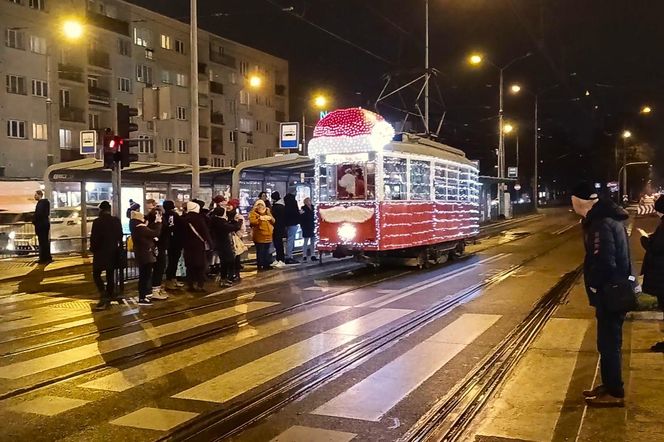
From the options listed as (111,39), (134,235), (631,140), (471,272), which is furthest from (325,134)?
(631,140)

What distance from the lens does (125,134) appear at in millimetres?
13977

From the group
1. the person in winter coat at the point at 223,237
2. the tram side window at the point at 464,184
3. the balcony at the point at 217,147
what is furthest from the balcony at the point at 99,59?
the person in winter coat at the point at 223,237

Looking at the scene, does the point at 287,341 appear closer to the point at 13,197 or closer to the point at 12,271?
the point at 12,271

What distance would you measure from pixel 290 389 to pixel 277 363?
3.46 feet

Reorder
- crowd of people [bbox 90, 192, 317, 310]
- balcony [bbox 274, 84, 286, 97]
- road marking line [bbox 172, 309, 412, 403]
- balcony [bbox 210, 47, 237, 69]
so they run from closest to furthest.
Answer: road marking line [bbox 172, 309, 412, 403]
crowd of people [bbox 90, 192, 317, 310]
balcony [bbox 210, 47, 237, 69]
balcony [bbox 274, 84, 286, 97]

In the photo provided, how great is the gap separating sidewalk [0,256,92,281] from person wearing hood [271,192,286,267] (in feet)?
17.0

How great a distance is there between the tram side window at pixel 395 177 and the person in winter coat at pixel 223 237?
11.8 feet

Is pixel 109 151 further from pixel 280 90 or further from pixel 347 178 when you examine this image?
pixel 280 90

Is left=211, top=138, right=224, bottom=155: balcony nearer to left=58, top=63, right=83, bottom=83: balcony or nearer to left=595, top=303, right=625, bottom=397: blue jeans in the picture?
left=58, top=63, right=83, bottom=83: balcony

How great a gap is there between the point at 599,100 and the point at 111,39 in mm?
34093

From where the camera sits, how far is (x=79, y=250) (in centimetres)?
2234

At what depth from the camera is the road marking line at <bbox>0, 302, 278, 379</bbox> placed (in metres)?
7.74

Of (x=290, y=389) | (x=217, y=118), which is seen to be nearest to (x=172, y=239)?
(x=290, y=389)

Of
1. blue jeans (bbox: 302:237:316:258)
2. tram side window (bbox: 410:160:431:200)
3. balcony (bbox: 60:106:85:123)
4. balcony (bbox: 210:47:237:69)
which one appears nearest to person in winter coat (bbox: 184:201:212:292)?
tram side window (bbox: 410:160:431:200)
